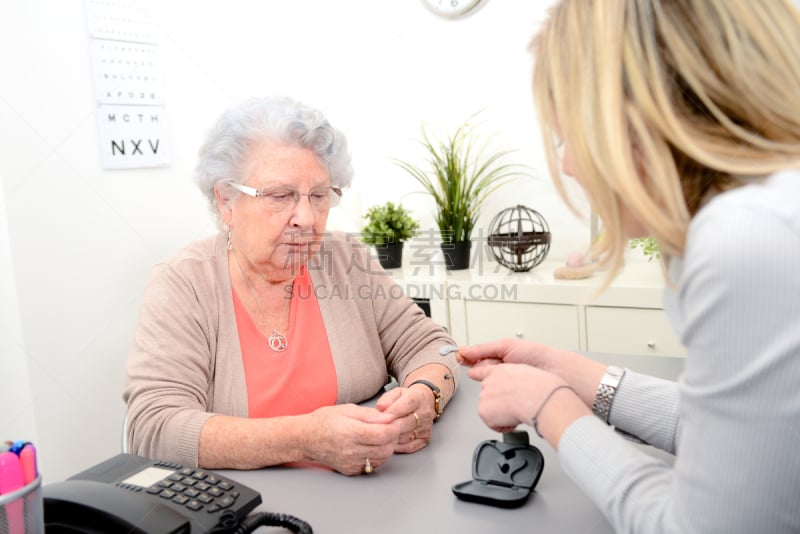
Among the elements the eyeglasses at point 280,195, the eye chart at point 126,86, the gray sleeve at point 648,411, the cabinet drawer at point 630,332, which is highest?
the eye chart at point 126,86

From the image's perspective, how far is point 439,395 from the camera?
53.0 inches

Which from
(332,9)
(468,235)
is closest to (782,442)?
(468,235)

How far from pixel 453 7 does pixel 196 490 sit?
249 centimetres

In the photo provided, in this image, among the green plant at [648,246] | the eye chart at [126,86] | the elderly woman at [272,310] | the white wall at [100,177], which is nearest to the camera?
the elderly woman at [272,310]

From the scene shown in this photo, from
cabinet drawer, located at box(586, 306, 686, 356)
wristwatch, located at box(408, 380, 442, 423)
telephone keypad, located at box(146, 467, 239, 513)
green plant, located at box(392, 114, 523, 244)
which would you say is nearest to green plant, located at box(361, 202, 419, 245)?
green plant, located at box(392, 114, 523, 244)

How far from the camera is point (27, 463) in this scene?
666 mm

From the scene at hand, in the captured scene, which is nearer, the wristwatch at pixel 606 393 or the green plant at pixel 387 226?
the wristwatch at pixel 606 393

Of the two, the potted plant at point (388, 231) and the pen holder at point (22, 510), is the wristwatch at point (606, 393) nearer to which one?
the pen holder at point (22, 510)

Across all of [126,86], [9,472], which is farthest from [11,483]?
[126,86]

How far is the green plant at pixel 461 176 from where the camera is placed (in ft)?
9.25

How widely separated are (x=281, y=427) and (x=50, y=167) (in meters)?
1.04

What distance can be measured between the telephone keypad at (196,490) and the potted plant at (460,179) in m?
1.96

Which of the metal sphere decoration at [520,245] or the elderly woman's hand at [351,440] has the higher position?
the metal sphere decoration at [520,245]

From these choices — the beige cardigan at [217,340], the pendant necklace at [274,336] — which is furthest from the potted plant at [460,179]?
the pendant necklace at [274,336]
